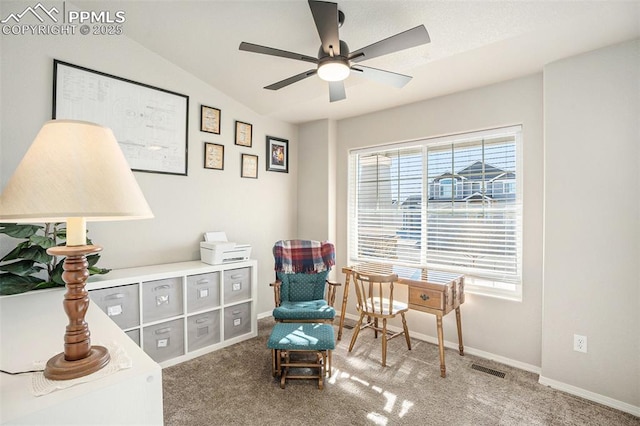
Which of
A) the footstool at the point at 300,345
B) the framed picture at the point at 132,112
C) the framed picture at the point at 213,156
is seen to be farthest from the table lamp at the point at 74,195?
the framed picture at the point at 213,156

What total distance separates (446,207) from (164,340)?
288cm

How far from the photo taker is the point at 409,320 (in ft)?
11.0

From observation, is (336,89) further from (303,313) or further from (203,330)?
(203,330)

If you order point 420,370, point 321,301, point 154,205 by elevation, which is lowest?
point 420,370

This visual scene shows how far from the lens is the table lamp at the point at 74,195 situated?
83 cm

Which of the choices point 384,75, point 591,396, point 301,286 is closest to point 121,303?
point 301,286

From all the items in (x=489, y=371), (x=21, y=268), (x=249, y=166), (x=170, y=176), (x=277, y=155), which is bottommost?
(x=489, y=371)

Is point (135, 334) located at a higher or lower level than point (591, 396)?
higher

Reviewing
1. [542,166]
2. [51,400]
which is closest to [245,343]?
[51,400]

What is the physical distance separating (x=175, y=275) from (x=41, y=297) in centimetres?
92

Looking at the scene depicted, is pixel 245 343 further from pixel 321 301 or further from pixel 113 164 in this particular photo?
pixel 113 164

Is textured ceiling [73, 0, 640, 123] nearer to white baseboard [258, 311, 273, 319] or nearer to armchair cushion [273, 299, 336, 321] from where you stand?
armchair cushion [273, 299, 336, 321]

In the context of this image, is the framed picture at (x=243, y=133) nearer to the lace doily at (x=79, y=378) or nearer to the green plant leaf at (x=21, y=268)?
the green plant leaf at (x=21, y=268)

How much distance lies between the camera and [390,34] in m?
2.22
